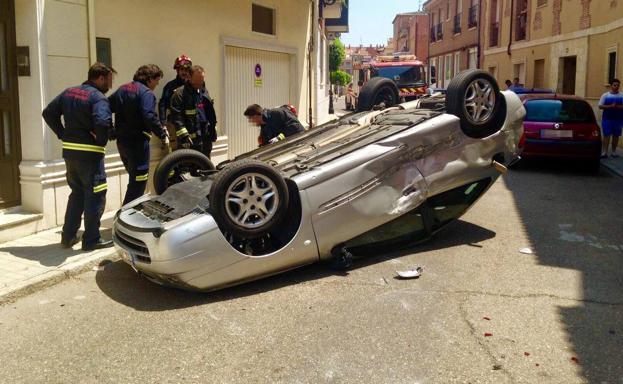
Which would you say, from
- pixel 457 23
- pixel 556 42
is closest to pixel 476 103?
pixel 556 42

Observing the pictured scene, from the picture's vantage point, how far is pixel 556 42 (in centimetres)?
2181

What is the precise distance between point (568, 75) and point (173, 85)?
59.8 feet

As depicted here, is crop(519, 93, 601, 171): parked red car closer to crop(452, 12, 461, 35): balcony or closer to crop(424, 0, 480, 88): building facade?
crop(424, 0, 480, 88): building facade

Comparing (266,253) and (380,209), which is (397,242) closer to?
(380,209)

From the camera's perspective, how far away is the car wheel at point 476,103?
581cm

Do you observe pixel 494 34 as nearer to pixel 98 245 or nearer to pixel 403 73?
pixel 403 73

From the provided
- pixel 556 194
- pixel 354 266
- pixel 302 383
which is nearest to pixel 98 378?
pixel 302 383

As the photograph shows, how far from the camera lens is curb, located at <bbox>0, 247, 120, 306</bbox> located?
4.71 m

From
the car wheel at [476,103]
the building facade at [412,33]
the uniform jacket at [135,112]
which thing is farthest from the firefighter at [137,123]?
the building facade at [412,33]

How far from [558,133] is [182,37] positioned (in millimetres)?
7164

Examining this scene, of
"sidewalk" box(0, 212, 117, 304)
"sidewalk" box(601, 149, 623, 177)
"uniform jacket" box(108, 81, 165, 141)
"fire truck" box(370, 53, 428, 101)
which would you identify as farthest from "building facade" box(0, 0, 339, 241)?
"fire truck" box(370, 53, 428, 101)

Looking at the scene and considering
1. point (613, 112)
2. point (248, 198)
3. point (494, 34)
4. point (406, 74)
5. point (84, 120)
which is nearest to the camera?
point (248, 198)

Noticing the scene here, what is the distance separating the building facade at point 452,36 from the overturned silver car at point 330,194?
25246 millimetres

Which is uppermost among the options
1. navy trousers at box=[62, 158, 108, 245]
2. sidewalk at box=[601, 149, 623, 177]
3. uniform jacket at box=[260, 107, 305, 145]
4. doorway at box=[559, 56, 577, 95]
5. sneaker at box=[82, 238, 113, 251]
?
doorway at box=[559, 56, 577, 95]
